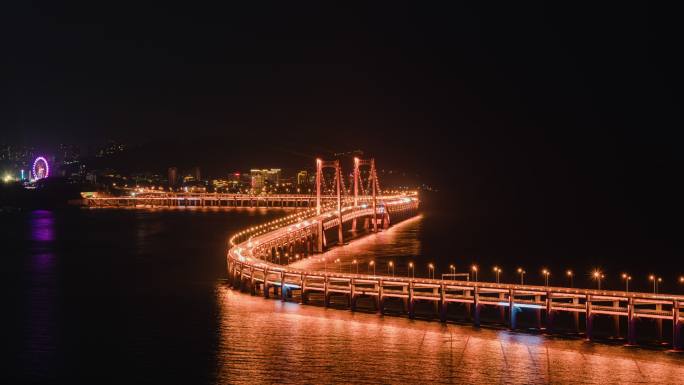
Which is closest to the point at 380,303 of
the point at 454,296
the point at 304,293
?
the point at 454,296

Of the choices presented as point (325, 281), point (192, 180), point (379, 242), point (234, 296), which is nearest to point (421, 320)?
point (325, 281)

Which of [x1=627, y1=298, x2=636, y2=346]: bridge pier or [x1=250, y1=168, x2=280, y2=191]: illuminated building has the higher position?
[x1=250, y1=168, x2=280, y2=191]: illuminated building

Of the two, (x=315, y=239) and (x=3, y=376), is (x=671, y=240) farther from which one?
(x=3, y=376)

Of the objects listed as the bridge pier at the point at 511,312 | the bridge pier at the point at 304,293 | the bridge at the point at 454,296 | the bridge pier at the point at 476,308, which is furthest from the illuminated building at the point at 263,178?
the bridge pier at the point at 511,312

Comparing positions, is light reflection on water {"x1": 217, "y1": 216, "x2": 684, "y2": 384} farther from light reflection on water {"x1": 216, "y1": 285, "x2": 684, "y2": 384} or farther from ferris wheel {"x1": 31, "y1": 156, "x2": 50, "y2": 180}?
ferris wheel {"x1": 31, "y1": 156, "x2": 50, "y2": 180}

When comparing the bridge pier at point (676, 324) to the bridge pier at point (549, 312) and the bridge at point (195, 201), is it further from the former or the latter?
the bridge at point (195, 201)

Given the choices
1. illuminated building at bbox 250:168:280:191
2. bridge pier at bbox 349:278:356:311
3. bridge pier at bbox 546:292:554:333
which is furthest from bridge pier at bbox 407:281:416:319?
illuminated building at bbox 250:168:280:191

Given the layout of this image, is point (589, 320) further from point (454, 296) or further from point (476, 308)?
point (454, 296)

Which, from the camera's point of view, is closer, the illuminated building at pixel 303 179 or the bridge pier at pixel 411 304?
the bridge pier at pixel 411 304
